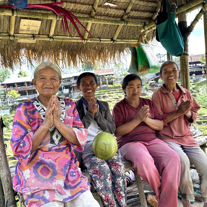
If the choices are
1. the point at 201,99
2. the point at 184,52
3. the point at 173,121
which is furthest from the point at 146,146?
the point at 201,99

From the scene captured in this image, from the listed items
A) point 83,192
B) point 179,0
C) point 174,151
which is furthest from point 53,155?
point 179,0

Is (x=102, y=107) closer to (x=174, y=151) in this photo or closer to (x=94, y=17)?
(x=174, y=151)

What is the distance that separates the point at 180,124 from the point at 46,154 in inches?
84.4

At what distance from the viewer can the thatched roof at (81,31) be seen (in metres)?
3.14

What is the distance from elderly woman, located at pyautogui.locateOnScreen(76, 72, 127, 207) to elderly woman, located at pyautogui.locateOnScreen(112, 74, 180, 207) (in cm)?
21

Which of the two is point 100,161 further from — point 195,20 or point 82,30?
point 195,20

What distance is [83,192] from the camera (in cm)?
193

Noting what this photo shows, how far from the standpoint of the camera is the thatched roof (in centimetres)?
314

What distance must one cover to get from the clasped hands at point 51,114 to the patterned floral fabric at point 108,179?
34.1 inches

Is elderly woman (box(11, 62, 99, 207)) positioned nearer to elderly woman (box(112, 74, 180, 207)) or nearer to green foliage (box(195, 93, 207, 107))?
elderly woman (box(112, 74, 180, 207))

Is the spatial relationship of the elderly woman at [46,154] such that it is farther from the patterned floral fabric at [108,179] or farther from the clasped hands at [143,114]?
the clasped hands at [143,114]

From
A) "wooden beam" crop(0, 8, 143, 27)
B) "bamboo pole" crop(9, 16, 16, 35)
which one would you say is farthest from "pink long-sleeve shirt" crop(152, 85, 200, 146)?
"bamboo pole" crop(9, 16, 16, 35)

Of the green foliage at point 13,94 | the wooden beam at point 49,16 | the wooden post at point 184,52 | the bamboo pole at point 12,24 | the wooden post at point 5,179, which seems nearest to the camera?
the wooden post at point 5,179

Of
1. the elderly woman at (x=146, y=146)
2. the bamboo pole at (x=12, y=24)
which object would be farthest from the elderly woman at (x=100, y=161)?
the bamboo pole at (x=12, y=24)
